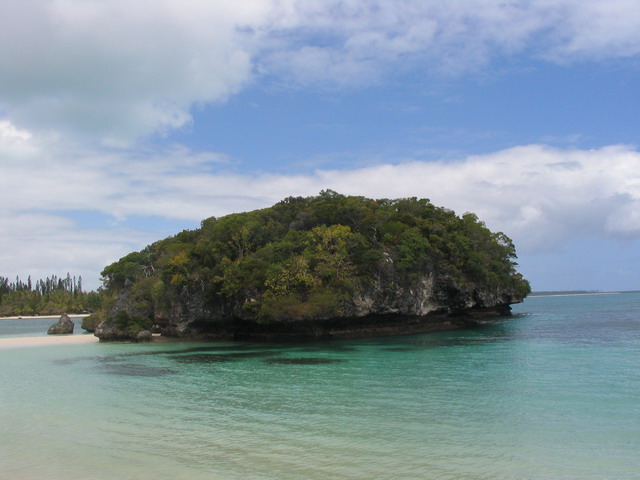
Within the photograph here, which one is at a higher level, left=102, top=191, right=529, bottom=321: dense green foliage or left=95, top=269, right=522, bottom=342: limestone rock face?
left=102, top=191, right=529, bottom=321: dense green foliage

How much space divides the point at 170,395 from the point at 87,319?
4640 cm

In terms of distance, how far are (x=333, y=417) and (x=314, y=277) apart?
21.1 metres

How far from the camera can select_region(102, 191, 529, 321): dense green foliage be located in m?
33.2

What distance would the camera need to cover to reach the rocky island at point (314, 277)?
110 feet

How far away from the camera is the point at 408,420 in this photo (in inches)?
478

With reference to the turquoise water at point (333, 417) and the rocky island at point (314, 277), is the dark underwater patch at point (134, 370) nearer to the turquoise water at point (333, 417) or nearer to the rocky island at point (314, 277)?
the turquoise water at point (333, 417)

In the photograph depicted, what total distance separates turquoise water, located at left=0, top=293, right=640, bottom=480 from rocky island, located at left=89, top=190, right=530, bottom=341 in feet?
30.2

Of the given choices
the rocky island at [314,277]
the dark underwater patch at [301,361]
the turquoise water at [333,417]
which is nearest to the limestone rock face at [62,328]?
the rocky island at [314,277]

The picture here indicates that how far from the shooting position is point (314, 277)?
1329 inches

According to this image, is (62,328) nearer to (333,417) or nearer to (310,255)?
(310,255)

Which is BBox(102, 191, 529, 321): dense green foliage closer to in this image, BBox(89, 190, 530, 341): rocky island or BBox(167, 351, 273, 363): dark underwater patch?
BBox(89, 190, 530, 341): rocky island

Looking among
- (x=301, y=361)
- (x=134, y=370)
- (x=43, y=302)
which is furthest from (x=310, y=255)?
(x=43, y=302)

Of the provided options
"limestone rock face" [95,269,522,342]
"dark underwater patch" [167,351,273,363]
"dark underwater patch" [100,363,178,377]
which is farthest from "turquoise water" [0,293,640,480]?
"limestone rock face" [95,269,522,342]

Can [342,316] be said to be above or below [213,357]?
above
